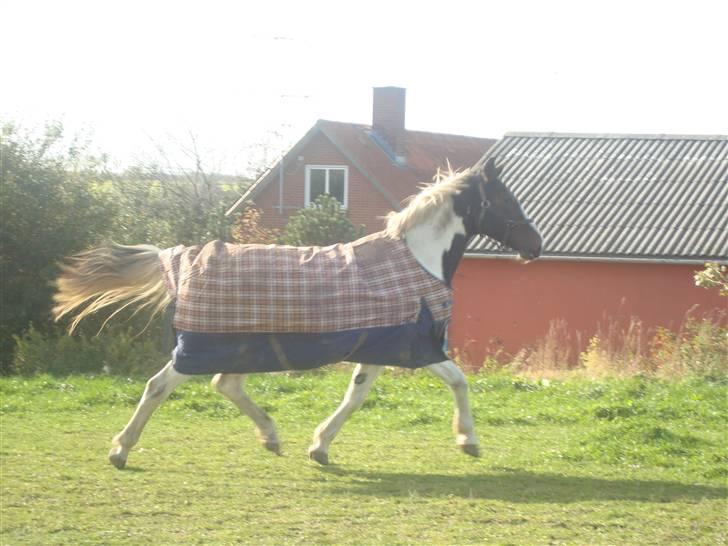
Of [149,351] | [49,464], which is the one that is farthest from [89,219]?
[49,464]

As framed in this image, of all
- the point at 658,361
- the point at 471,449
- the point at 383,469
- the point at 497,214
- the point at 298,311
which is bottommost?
the point at 658,361

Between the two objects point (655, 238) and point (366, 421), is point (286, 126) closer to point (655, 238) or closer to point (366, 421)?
point (655, 238)

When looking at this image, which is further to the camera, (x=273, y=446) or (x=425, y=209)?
(x=273, y=446)

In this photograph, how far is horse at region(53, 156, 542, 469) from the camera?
7453 mm

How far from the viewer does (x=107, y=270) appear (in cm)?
816

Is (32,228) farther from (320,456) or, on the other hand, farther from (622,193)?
(622,193)

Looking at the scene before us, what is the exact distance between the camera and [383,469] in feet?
25.2

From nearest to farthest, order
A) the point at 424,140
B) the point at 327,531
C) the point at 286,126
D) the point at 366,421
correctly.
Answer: the point at 327,531 < the point at 366,421 < the point at 286,126 < the point at 424,140

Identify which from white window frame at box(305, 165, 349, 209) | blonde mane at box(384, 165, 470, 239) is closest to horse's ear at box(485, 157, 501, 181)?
blonde mane at box(384, 165, 470, 239)

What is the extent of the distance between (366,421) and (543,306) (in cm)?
1502

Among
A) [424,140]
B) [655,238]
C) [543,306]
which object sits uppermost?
[424,140]

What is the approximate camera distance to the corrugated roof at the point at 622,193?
24219 millimetres

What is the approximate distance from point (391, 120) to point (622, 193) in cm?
1340

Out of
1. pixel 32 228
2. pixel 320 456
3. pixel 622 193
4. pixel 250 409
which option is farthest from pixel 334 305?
pixel 622 193
